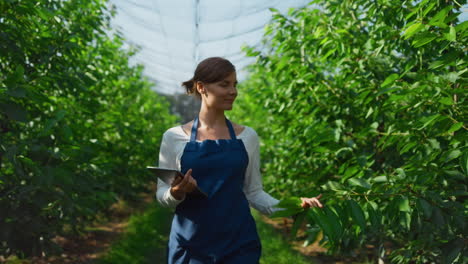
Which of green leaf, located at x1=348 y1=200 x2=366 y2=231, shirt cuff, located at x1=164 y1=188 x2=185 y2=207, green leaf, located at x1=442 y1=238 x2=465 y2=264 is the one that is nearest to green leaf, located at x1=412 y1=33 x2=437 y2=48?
green leaf, located at x1=348 y1=200 x2=366 y2=231

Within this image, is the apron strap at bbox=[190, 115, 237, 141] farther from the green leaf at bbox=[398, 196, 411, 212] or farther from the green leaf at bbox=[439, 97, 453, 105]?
the green leaf at bbox=[439, 97, 453, 105]

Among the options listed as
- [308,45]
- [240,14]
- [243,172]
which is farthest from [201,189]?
[240,14]

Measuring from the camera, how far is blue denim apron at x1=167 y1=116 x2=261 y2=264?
1812mm

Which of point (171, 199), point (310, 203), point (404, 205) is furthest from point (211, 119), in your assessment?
point (404, 205)

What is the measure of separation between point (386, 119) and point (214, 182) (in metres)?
1.58

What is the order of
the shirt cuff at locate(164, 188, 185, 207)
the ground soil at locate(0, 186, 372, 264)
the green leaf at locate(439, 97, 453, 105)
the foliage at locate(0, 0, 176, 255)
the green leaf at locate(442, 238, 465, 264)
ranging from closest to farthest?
the green leaf at locate(439, 97, 453, 105)
the shirt cuff at locate(164, 188, 185, 207)
the green leaf at locate(442, 238, 465, 264)
the foliage at locate(0, 0, 176, 255)
the ground soil at locate(0, 186, 372, 264)

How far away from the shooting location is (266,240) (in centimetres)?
652

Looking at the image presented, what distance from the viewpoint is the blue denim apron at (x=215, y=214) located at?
5.95 feet

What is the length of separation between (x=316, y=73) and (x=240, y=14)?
5.66 metres

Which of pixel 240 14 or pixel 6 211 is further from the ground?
pixel 240 14

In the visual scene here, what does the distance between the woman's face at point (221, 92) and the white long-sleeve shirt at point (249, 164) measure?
0.20m

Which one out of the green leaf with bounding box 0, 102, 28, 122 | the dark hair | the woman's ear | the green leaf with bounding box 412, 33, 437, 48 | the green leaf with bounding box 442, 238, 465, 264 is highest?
the green leaf with bounding box 412, 33, 437, 48

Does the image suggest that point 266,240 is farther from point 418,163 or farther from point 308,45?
point 418,163

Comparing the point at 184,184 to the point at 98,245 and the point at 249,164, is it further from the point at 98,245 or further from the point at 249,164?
the point at 98,245
